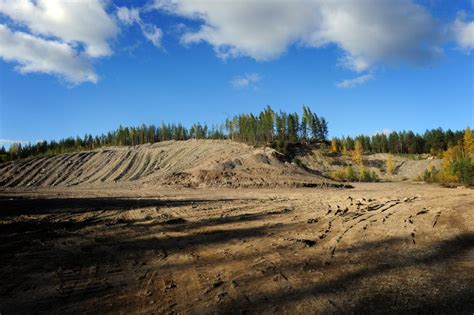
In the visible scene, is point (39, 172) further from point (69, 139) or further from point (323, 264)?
point (69, 139)

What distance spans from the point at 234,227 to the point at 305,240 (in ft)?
10.0

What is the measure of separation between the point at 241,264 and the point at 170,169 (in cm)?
5017

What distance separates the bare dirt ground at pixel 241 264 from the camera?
5621mm

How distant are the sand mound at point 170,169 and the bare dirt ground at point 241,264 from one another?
1048 inches

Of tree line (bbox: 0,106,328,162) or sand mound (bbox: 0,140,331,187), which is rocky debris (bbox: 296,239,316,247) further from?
tree line (bbox: 0,106,328,162)

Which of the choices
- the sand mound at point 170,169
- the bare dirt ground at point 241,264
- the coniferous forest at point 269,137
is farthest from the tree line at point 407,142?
the bare dirt ground at point 241,264

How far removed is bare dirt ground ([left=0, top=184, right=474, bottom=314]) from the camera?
5621mm

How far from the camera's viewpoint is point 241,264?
7.67 m

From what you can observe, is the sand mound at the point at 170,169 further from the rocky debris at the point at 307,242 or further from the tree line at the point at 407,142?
the tree line at the point at 407,142

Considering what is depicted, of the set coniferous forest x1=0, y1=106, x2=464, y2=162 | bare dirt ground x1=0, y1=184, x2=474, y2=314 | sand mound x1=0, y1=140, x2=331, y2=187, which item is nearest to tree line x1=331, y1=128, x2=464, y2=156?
coniferous forest x1=0, y1=106, x2=464, y2=162

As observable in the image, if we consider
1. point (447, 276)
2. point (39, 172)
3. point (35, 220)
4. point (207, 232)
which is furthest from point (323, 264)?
point (39, 172)

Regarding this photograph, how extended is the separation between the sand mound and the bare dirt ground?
87.3 feet

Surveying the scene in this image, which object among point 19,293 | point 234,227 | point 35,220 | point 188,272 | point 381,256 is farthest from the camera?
point 35,220

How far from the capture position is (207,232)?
11.2 meters
